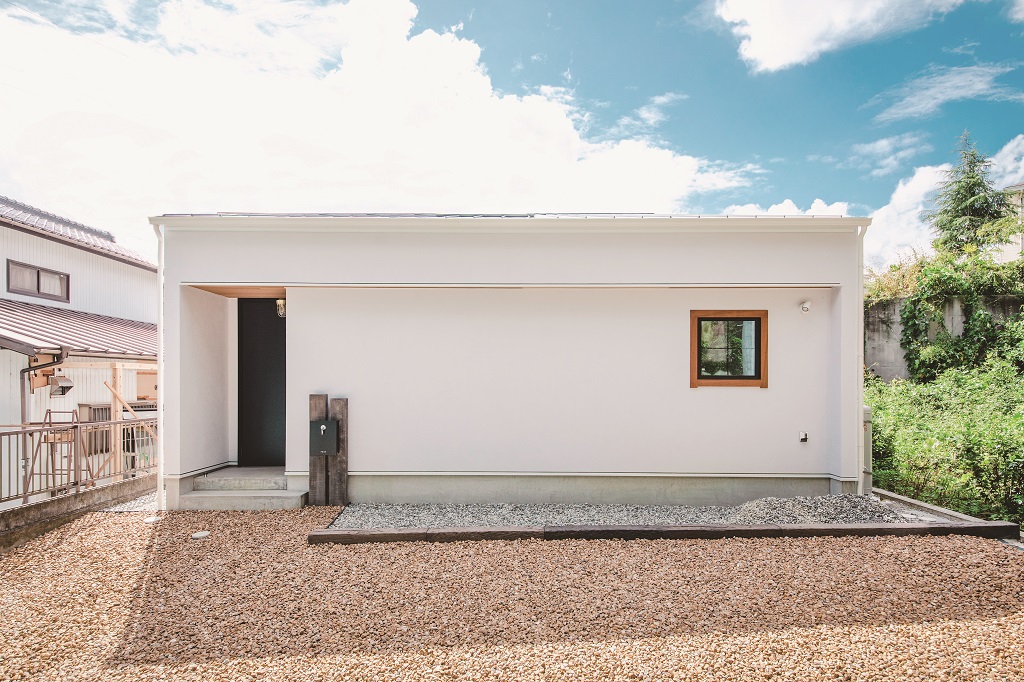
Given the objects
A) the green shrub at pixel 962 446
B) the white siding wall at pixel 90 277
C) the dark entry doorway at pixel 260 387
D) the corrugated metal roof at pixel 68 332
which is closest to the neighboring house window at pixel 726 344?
the green shrub at pixel 962 446

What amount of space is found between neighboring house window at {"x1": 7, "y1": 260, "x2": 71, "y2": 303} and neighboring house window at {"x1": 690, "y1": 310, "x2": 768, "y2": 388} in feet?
42.9

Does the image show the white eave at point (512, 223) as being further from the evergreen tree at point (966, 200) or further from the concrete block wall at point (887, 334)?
the evergreen tree at point (966, 200)

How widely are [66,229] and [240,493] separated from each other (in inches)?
442

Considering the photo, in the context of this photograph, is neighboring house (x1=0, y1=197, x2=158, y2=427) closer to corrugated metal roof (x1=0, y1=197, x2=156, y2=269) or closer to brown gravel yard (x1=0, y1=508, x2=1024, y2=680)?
corrugated metal roof (x1=0, y1=197, x2=156, y2=269)

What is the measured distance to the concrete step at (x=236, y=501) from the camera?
566cm

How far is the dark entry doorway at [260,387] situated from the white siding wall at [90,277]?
7468 mm

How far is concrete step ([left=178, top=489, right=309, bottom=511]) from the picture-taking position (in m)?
5.66

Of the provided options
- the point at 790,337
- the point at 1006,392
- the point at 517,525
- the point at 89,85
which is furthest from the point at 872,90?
the point at 89,85

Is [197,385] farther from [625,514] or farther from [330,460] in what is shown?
[625,514]

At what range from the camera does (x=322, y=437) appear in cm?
567

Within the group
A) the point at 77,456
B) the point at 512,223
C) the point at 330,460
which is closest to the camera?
the point at 512,223

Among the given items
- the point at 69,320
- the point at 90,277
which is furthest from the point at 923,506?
the point at 90,277

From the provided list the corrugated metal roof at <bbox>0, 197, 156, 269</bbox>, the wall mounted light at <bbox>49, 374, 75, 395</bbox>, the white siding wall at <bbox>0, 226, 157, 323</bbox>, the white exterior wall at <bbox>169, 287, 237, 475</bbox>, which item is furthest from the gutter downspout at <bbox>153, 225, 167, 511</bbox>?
the white siding wall at <bbox>0, 226, 157, 323</bbox>

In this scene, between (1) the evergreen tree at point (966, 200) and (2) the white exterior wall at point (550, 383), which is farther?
(1) the evergreen tree at point (966, 200)
